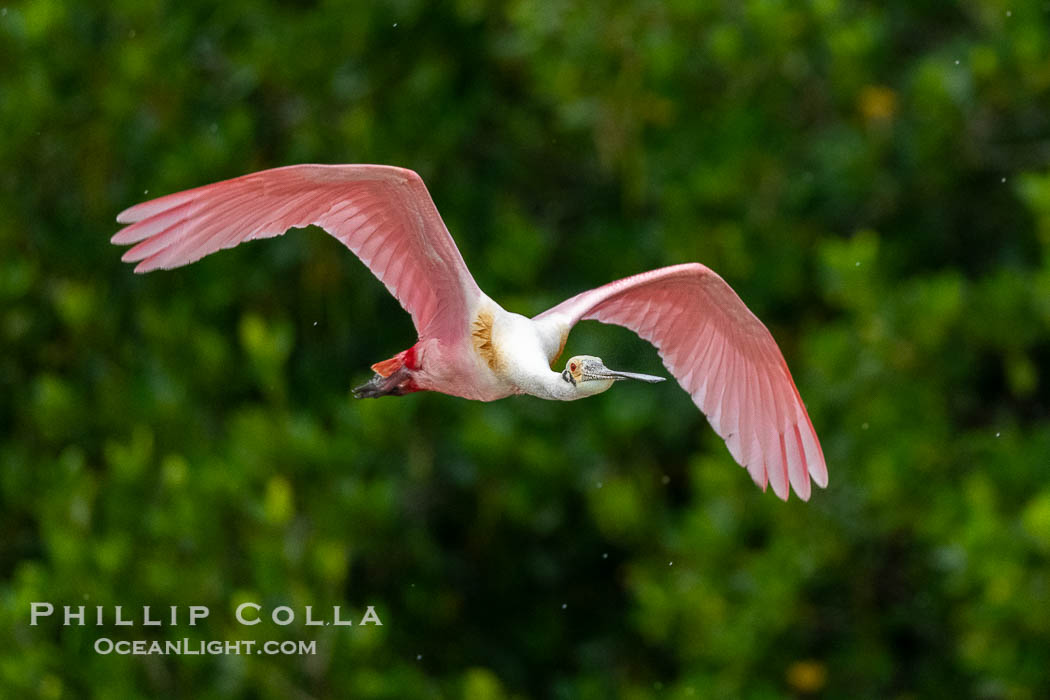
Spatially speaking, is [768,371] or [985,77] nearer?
[768,371]

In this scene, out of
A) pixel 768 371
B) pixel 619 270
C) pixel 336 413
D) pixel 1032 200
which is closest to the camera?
pixel 768 371

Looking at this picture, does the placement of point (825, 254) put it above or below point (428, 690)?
above

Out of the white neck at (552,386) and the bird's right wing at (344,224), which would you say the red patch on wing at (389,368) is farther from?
the white neck at (552,386)

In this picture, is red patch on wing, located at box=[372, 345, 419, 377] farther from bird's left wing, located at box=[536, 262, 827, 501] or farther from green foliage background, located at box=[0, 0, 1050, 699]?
green foliage background, located at box=[0, 0, 1050, 699]

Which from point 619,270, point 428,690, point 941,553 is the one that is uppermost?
point 619,270

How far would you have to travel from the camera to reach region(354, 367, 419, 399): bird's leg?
3.26 metres

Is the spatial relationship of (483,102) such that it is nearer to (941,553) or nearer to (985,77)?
(985,77)

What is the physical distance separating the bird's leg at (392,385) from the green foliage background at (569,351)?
3609 millimetres

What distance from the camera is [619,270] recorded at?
814 centimetres

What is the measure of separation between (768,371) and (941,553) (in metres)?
3.32

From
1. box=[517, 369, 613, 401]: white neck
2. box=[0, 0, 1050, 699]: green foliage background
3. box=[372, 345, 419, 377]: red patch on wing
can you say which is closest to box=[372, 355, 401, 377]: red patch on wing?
box=[372, 345, 419, 377]: red patch on wing

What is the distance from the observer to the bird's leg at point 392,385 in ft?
10.7

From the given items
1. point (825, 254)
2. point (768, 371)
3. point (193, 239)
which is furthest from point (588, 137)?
point (193, 239)

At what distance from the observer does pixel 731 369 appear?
12.9 ft
